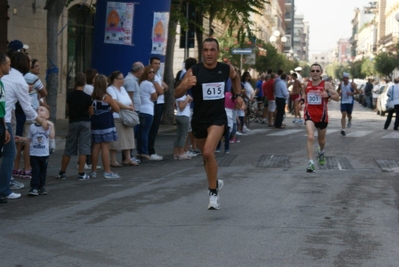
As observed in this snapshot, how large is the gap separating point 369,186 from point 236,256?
547 centimetres

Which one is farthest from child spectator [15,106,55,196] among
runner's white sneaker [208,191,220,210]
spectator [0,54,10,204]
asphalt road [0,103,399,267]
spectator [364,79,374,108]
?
spectator [364,79,374,108]

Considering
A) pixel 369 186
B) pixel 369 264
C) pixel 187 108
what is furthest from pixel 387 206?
pixel 187 108

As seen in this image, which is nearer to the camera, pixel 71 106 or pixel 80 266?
pixel 80 266

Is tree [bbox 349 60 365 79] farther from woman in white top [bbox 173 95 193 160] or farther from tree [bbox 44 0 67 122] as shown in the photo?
woman in white top [bbox 173 95 193 160]

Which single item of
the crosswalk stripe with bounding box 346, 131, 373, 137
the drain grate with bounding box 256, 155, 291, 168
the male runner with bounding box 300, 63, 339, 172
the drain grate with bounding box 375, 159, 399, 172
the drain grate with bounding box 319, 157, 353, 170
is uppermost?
the male runner with bounding box 300, 63, 339, 172

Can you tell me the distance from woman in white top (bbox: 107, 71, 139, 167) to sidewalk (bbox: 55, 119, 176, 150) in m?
A: 3.49

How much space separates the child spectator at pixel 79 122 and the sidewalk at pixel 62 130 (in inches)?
217

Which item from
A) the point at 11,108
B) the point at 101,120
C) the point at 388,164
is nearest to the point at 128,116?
the point at 101,120

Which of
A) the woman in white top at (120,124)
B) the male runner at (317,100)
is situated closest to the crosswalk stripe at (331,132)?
the male runner at (317,100)

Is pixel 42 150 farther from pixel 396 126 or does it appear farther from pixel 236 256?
pixel 396 126

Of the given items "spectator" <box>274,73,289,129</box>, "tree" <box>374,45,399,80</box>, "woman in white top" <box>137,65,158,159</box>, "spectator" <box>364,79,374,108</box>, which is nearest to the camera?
"woman in white top" <box>137,65,158,159</box>

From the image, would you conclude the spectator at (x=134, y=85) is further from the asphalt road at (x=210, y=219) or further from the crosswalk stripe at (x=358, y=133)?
the crosswalk stripe at (x=358, y=133)

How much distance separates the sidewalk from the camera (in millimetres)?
18859

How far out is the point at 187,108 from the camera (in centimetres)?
1698
